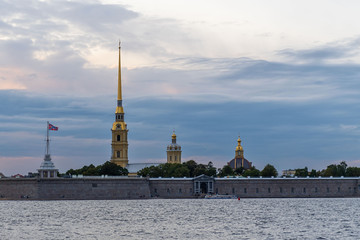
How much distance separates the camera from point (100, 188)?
119 m

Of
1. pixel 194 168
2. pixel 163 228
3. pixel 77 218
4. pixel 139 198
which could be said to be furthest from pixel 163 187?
pixel 163 228

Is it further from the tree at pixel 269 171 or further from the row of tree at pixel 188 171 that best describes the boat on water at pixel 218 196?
the tree at pixel 269 171

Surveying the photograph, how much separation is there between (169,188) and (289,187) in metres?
21.9

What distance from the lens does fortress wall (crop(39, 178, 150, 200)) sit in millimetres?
113438

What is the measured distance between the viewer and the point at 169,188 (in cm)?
12875


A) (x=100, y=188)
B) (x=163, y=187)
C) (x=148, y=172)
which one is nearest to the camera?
(x=100, y=188)

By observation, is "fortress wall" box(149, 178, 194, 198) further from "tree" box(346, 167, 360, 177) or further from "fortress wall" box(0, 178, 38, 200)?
"tree" box(346, 167, 360, 177)

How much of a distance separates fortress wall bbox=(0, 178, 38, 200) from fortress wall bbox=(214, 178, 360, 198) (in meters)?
34.8

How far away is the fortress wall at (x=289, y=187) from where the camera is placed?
131750 mm

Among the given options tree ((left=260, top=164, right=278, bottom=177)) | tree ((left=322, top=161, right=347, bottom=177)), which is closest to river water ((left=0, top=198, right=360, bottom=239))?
tree ((left=260, top=164, right=278, bottom=177))

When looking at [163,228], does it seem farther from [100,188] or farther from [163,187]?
[163,187]

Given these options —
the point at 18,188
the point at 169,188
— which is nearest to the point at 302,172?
the point at 169,188

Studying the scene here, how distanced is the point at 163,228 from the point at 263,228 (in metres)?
8.08

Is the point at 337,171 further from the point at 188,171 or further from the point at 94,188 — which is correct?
the point at 94,188
